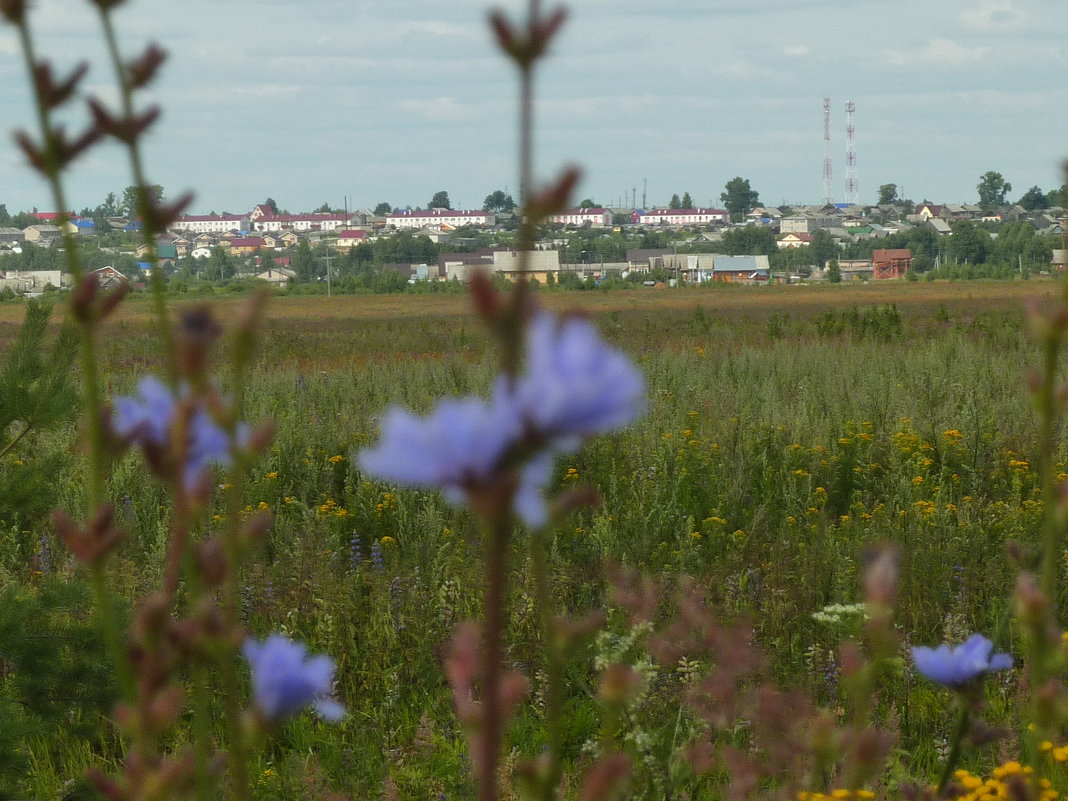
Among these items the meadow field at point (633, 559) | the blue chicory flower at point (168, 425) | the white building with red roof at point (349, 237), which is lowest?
the meadow field at point (633, 559)

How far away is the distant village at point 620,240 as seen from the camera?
7962cm

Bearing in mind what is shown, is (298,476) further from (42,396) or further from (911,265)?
(911,265)

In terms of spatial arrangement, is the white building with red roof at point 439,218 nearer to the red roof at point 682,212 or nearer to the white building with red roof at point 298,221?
the white building with red roof at point 298,221

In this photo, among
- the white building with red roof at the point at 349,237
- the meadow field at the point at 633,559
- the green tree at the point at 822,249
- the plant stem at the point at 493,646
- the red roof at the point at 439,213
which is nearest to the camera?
the plant stem at the point at 493,646

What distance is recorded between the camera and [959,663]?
1169 millimetres

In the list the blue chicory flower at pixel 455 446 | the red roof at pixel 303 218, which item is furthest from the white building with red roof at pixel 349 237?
the blue chicory flower at pixel 455 446

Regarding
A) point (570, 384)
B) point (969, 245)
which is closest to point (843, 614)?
point (570, 384)

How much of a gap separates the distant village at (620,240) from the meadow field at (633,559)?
35453mm

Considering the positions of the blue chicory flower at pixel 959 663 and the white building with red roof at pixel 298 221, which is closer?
the blue chicory flower at pixel 959 663

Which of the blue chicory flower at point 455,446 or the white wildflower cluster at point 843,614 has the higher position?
the blue chicory flower at point 455,446

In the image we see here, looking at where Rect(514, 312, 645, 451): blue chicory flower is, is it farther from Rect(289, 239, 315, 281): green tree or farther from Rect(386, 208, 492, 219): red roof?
Rect(386, 208, 492, 219): red roof

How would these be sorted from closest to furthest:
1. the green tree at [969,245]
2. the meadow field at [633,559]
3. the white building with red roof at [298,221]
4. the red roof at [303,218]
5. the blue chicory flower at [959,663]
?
the blue chicory flower at [959,663], the meadow field at [633,559], the green tree at [969,245], the white building with red roof at [298,221], the red roof at [303,218]

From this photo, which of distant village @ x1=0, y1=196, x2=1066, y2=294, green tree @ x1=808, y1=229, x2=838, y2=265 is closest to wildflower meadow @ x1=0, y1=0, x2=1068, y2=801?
distant village @ x1=0, y1=196, x2=1066, y2=294

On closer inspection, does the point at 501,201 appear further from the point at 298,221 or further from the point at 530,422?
the point at 530,422
